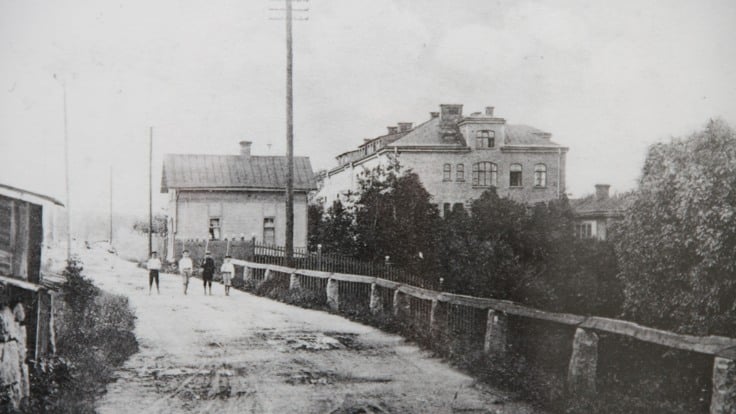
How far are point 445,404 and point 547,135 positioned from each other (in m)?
31.6

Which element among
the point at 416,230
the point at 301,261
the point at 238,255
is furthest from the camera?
the point at 238,255

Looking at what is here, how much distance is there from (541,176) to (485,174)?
300cm

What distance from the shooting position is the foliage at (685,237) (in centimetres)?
1016

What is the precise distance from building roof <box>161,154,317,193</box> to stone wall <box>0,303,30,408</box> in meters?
26.7

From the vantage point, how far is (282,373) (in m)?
7.49

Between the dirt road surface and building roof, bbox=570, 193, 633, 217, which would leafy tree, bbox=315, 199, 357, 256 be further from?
building roof, bbox=570, 193, 633, 217

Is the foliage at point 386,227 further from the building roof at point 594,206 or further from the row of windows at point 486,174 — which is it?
the row of windows at point 486,174

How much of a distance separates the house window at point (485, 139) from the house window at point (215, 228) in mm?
14151

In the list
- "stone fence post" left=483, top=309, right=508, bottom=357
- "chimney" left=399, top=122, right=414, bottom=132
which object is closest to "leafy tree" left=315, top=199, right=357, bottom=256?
"stone fence post" left=483, top=309, right=508, bottom=357

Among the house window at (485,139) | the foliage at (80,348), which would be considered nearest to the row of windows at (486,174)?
the house window at (485,139)

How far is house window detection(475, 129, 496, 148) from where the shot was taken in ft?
116

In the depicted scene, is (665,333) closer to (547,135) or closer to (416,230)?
(416,230)

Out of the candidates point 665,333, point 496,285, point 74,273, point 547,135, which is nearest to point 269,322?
point 74,273

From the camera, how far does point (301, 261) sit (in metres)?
19.0
